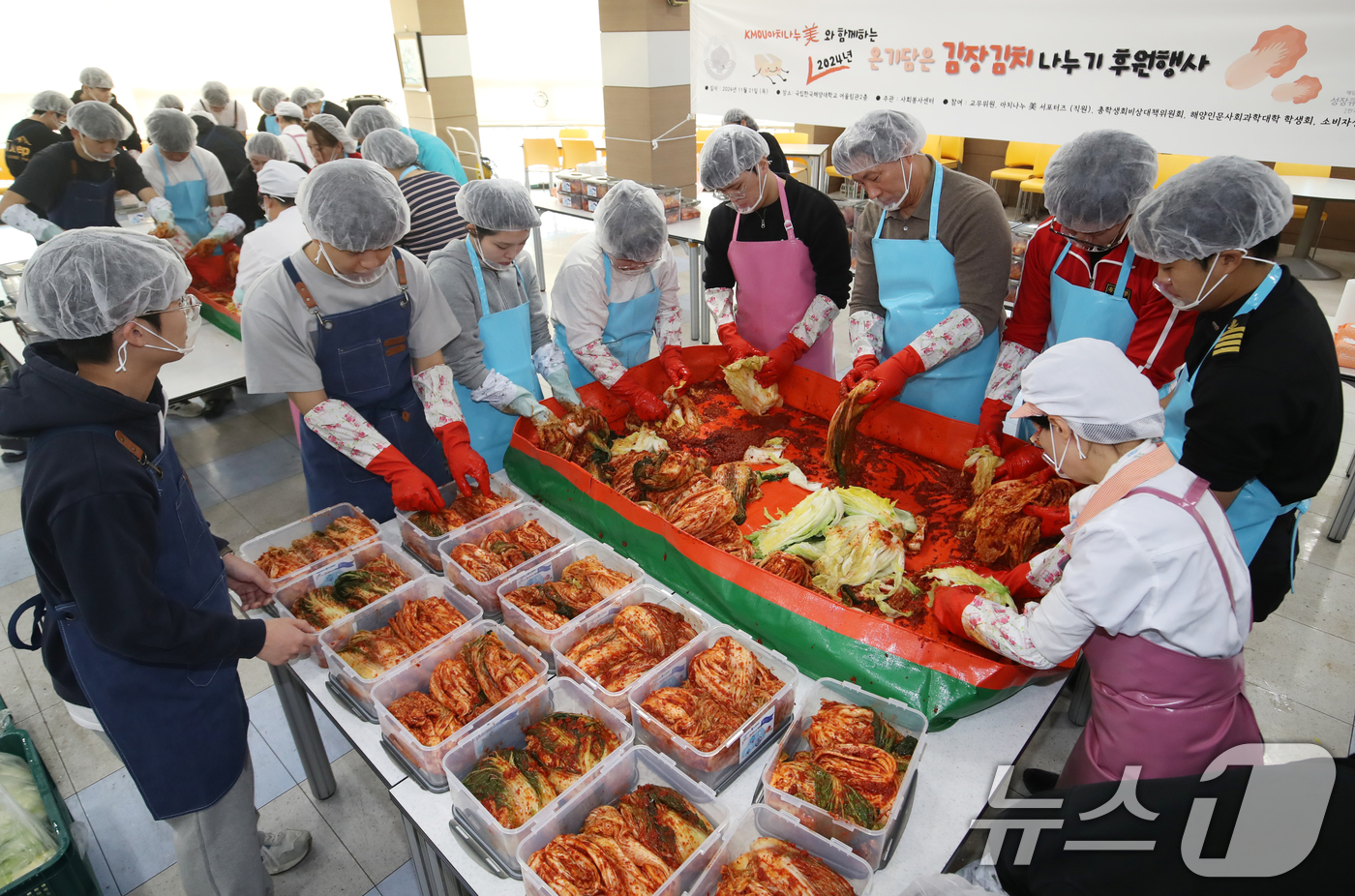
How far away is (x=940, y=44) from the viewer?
14.9ft

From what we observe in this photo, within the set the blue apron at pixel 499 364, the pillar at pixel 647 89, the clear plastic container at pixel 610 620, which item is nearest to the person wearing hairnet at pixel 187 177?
the blue apron at pixel 499 364

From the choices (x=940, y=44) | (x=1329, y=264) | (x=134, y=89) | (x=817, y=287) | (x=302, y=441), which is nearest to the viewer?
(x=302, y=441)

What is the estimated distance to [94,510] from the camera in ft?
5.03

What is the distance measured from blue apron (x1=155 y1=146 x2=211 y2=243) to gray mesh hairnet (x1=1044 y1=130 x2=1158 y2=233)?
6698mm

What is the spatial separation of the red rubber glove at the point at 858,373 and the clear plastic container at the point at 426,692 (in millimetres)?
1686

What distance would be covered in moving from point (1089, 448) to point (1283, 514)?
1087 mm

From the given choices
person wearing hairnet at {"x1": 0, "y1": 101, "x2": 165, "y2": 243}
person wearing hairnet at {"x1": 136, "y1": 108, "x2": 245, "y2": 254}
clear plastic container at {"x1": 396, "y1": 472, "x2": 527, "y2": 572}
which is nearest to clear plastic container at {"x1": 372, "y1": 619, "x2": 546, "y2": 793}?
clear plastic container at {"x1": 396, "y1": 472, "x2": 527, "y2": 572}

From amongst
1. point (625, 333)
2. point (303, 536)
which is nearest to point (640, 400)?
point (625, 333)

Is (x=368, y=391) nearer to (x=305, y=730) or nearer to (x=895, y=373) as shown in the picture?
(x=305, y=730)

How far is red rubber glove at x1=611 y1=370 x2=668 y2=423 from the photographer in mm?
3311

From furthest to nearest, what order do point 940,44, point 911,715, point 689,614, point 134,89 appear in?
1. point 134,89
2. point 940,44
3. point 689,614
4. point 911,715

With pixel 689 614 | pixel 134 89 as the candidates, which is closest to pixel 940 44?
pixel 689 614

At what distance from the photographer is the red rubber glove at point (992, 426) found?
9.13 ft

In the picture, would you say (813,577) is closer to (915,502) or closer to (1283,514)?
(915,502)
